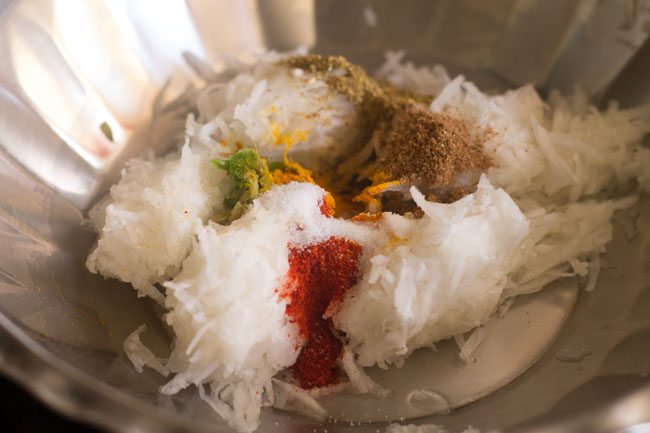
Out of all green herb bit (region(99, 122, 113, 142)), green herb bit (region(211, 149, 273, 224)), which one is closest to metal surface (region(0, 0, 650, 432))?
green herb bit (region(99, 122, 113, 142))

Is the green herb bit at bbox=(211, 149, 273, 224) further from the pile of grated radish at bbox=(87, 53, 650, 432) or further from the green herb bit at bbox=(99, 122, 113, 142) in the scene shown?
the green herb bit at bbox=(99, 122, 113, 142)

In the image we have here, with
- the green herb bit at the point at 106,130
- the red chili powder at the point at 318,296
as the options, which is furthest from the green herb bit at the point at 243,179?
the green herb bit at the point at 106,130

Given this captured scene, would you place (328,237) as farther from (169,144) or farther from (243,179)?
(169,144)

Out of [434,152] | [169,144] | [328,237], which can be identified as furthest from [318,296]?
[169,144]

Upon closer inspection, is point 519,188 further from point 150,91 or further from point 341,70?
point 150,91

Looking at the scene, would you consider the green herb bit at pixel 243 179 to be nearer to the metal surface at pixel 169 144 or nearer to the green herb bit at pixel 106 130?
the metal surface at pixel 169 144

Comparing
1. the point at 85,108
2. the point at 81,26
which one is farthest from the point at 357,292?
the point at 81,26
